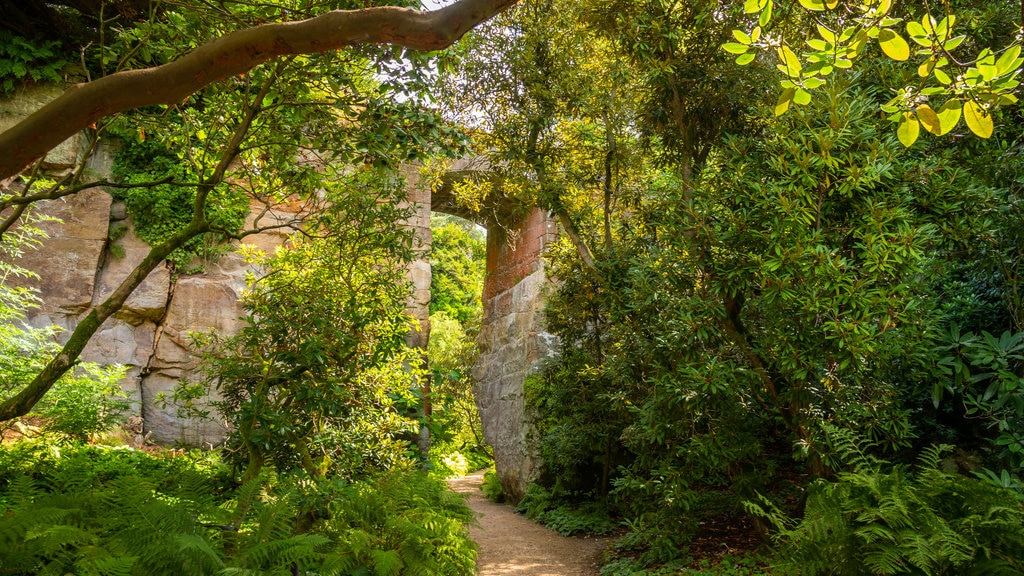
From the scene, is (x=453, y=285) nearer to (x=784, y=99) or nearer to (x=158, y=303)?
(x=158, y=303)

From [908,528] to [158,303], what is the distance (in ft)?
A: 29.9

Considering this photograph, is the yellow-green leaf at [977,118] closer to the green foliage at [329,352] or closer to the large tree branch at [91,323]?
the large tree branch at [91,323]

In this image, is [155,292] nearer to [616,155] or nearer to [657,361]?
[616,155]

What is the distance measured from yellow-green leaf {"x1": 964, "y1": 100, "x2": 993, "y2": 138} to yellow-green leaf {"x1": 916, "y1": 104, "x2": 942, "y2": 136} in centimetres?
7

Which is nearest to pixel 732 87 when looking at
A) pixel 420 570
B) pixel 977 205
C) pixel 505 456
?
pixel 977 205

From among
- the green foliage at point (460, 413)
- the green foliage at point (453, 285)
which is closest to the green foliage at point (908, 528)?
the green foliage at point (460, 413)

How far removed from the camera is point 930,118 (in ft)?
5.83

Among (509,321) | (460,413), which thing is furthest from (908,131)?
(460,413)

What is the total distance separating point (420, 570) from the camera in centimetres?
353

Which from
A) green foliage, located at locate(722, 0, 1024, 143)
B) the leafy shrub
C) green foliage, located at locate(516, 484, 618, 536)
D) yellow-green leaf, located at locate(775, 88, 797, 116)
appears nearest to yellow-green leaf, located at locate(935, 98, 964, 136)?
green foliage, located at locate(722, 0, 1024, 143)

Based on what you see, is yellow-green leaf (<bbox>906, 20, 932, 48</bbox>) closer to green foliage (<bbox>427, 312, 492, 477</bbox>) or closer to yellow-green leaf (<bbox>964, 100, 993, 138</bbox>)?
yellow-green leaf (<bbox>964, 100, 993, 138</bbox>)

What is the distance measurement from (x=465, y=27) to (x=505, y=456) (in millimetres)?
8169

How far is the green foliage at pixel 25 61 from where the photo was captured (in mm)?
8125

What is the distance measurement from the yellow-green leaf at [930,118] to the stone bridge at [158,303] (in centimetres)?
557
